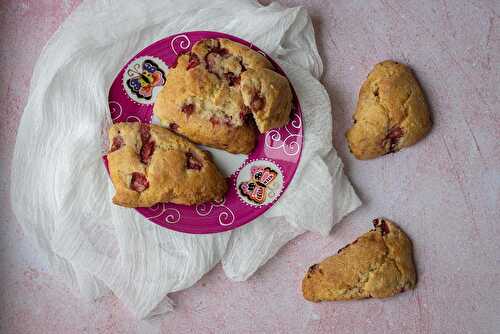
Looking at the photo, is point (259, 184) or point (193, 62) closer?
point (193, 62)

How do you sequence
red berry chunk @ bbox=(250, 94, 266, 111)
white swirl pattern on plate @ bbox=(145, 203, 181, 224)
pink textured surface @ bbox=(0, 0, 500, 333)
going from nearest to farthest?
red berry chunk @ bbox=(250, 94, 266, 111) → white swirl pattern on plate @ bbox=(145, 203, 181, 224) → pink textured surface @ bbox=(0, 0, 500, 333)

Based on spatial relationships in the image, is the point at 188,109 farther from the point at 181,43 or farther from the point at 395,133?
the point at 395,133

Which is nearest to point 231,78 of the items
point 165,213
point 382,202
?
point 165,213

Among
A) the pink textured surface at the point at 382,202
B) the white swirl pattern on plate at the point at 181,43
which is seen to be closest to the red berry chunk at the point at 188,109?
the white swirl pattern on plate at the point at 181,43

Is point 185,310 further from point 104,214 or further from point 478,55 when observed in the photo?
point 478,55

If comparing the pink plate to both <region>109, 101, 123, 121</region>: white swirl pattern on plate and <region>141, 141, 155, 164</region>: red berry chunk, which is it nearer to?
<region>109, 101, 123, 121</region>: white swirl pattern on plate

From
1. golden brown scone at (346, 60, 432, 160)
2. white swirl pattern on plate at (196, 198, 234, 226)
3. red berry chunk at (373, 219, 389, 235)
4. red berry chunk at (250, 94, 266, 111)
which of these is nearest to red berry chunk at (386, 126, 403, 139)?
golden brown scone at (346, 60, 432, 160)

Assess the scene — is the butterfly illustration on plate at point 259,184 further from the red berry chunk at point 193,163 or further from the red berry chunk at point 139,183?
the red berry chunk at point 139,183
